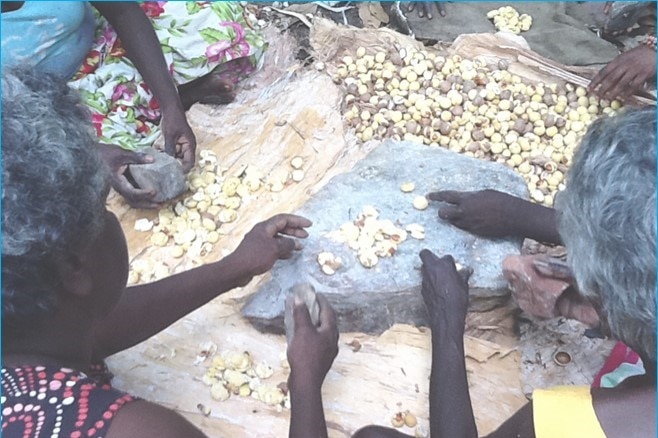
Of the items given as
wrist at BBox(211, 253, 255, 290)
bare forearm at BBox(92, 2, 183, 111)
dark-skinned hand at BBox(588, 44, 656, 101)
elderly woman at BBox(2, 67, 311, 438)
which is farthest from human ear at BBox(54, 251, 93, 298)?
dark-skinned hand at BBox(588, 44, 656, 101)

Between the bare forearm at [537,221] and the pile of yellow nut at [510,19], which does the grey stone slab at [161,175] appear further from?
the pile of yellow nut at [510,19]

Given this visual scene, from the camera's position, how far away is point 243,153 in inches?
97.1

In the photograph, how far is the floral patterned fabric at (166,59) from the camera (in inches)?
92.4

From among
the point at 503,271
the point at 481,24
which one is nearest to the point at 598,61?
the point at 481,24

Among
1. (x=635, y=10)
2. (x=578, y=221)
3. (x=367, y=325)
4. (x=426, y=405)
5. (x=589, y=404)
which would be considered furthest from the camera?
(x=635, y=10)

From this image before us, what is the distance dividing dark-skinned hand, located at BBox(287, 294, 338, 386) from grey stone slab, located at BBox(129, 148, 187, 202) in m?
0.69

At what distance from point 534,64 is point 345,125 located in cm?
71

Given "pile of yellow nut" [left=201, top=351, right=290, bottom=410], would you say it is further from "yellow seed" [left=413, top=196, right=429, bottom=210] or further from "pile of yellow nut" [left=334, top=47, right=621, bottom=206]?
"pile of yellow nut" [left=334, top=47, right=621, bottom=206]

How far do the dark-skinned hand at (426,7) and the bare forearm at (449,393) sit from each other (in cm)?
164

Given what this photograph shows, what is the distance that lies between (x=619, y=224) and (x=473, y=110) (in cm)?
150

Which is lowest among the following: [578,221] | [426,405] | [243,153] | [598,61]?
[426,405]

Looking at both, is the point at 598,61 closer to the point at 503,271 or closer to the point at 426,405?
the point at 503,271

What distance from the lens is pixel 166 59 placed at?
8.05 feet

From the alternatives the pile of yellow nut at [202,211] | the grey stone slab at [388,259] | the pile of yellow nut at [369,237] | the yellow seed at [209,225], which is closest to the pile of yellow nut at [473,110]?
the grey stone slab at [388,259]
